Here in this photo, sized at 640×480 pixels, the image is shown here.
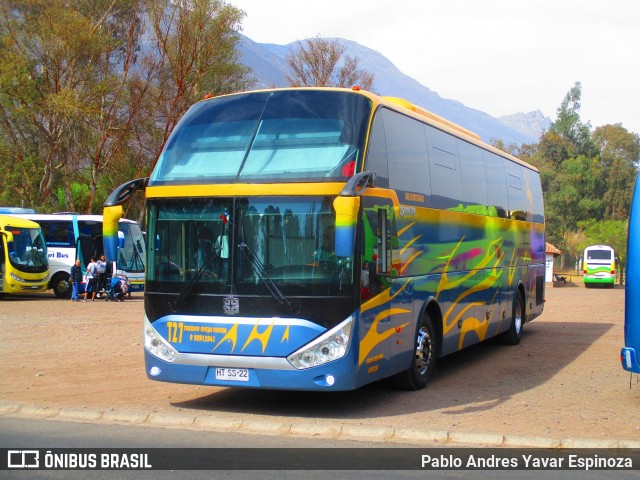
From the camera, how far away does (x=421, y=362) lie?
39.9 feet

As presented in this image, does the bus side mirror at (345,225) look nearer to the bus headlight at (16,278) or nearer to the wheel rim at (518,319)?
the wheel rim at (518,319)

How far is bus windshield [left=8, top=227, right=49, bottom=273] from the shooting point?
3372 centimetres

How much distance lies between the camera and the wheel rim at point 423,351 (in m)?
12.0

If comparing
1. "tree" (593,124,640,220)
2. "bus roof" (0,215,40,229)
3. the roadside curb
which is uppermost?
"tree" (593,124,640,220)

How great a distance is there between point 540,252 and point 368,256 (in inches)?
482

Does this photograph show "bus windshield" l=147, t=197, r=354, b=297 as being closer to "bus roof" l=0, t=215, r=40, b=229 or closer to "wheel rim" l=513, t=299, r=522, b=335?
"wheel rim" l=513, t=299, r=522, b=335

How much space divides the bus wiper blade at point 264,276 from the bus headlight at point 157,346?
1.43 m

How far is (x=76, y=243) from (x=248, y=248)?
1157 inches

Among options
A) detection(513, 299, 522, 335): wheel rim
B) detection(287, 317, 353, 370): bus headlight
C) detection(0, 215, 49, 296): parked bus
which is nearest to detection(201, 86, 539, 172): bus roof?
detection(287, 317, 353, 370): bus headlight

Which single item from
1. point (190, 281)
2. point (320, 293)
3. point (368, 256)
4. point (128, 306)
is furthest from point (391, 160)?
point (128, 306)

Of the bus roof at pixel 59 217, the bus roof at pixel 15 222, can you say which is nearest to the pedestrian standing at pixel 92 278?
the bus roof at pixel 15 222

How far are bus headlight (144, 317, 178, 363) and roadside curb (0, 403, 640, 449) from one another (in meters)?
0.70

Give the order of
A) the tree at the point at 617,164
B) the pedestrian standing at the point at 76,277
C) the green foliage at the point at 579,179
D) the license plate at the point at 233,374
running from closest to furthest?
the license plate at the point at 233,374, the pedestrian standing at the point at 76,277, the green foliage at the point at 579,179, the tree at the point at 617,164

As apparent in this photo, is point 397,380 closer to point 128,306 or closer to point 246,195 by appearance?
point 246,195
